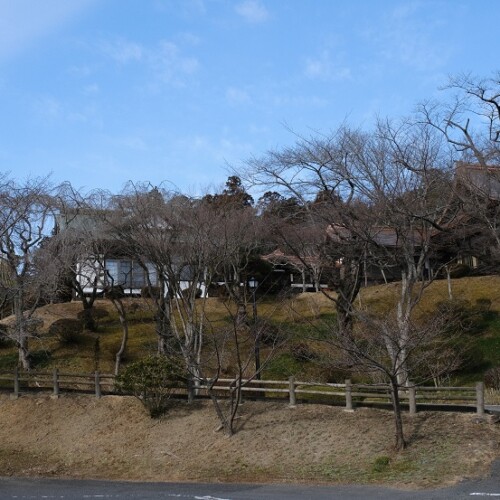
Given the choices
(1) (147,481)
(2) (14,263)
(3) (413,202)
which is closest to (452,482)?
(1) (147,481)

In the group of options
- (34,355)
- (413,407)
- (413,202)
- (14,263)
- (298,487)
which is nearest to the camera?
(298,487)

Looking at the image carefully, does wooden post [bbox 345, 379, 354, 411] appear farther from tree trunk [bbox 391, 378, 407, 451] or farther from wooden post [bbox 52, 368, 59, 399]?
wooden post [bbox 52, 368, 59, 399]

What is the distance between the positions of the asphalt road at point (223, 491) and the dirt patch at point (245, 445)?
70cm

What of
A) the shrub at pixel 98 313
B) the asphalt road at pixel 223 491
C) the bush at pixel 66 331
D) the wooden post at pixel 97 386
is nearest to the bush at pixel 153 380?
the wooden post at pixel 97 386

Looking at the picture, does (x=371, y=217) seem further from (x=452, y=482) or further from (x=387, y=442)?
(x=452, y=482)

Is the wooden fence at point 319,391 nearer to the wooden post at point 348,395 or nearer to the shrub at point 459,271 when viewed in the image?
the wooden post at point 348,395

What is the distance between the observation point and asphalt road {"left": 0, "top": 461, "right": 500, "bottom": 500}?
12.6m

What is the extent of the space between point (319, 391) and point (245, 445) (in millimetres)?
3577

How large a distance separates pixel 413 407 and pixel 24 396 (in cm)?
1399

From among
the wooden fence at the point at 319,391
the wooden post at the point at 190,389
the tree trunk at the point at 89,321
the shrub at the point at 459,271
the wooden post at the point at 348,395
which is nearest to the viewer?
the wooden fence at the point at 319,391

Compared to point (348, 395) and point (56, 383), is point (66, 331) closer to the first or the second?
point (56, 383)

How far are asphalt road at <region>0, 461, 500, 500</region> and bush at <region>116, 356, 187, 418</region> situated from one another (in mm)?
4666

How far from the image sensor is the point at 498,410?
57.5ft

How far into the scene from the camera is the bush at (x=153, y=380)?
20.5 meters
